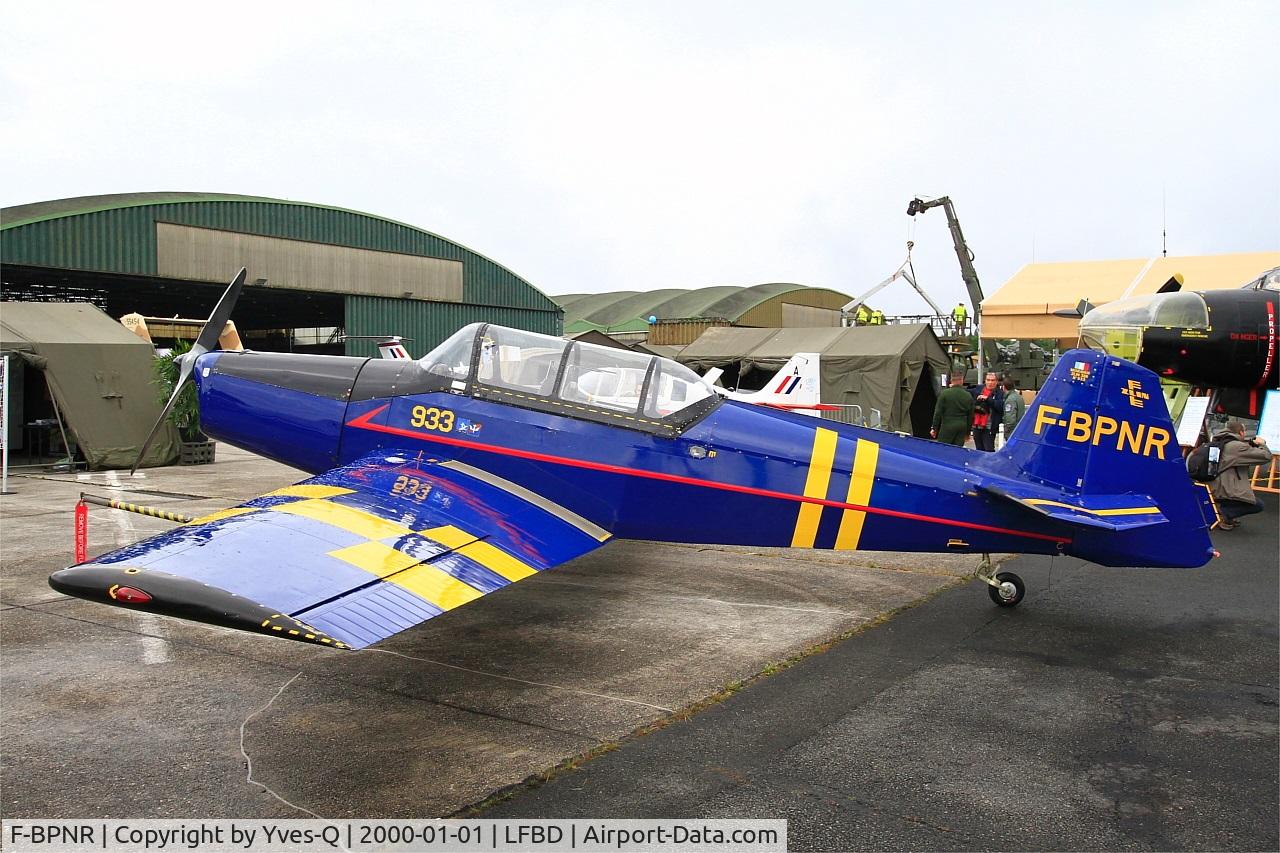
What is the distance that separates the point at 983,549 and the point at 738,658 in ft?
5.83

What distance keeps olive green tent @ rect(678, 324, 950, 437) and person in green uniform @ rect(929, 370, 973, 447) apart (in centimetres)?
541

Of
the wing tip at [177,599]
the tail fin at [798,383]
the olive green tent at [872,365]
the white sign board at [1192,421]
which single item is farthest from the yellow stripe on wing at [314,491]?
the olive green tent at [872,365]

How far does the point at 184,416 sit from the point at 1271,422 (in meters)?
16.4

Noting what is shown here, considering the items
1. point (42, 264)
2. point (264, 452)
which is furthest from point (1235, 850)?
point (42, 264)

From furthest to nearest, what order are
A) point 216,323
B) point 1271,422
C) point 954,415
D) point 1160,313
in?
point 954,415
point 1271,422
point 1160,313
point 216,323

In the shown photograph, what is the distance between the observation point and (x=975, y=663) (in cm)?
529

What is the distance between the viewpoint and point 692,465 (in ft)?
19.0

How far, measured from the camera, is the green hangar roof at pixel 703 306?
43.7m

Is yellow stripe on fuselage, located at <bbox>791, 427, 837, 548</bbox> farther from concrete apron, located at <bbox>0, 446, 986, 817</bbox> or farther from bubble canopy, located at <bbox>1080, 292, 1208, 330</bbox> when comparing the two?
bubble canopy, located at <bbox>1080, 292, 1208, 330</bbox>

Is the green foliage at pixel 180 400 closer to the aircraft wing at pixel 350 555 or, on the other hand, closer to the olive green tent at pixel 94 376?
the olive green tent at pixel 94 376

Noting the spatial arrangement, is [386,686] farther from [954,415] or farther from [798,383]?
[798,383]

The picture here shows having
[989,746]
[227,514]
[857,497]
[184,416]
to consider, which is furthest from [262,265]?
[989,746]

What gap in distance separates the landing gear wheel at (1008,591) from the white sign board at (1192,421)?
8018 mm

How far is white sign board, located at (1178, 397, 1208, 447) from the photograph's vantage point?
1299 centimetres
